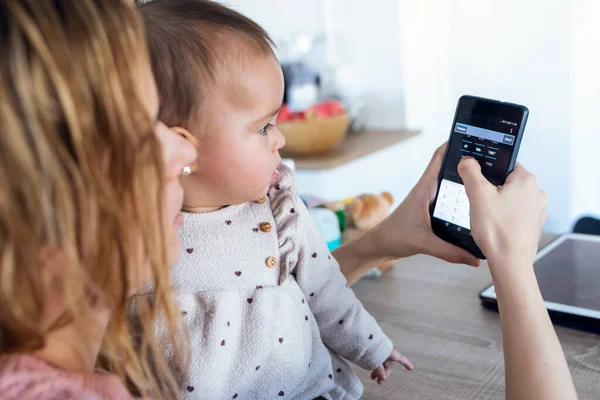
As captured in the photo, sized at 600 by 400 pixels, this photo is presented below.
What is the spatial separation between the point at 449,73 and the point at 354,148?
52cm

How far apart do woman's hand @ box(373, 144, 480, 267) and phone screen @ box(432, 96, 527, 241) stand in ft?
0.08

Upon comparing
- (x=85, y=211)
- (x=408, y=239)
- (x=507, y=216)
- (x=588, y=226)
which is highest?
(x=85, y=211)

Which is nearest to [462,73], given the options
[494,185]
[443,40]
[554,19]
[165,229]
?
[443,40]

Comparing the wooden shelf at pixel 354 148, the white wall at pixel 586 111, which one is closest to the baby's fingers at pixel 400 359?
the wooden shelf at pixel 354 148

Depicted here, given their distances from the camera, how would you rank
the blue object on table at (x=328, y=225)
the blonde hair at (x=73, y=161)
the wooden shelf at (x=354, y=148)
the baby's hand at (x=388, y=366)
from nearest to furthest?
the blonde hair at (x=73, y=161)
the baby's hand at (x=388, y=366)
the blue object on table at (x=328, y=225)
the wooden shelf at (x=354, y=148)

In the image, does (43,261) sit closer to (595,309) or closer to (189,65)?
(189,65)

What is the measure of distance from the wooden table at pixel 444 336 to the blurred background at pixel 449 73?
831 mm

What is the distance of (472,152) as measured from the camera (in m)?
0.81

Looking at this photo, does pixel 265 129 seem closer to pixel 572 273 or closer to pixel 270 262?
pixel 270 262

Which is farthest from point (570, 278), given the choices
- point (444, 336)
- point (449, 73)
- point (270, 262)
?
point (449, 73)

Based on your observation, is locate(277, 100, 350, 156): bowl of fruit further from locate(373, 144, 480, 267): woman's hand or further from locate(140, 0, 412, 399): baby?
locate(140, 0, 412, 399): baby

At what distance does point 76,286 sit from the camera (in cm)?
52

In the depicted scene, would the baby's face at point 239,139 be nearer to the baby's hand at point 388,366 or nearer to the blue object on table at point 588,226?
the baby's hand at point 388,366

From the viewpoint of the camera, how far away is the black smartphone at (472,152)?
0.77 meters
